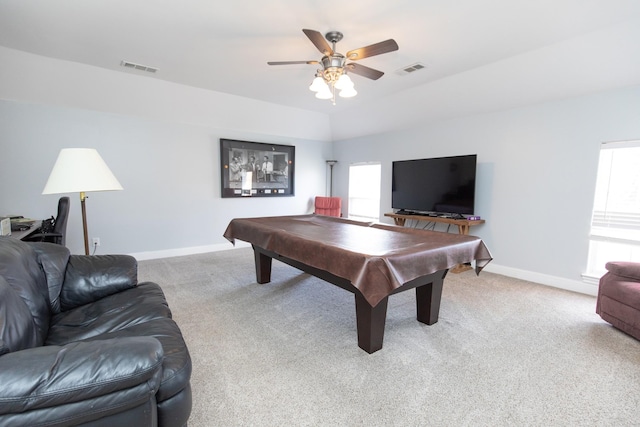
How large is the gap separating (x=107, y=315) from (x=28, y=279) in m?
0.44

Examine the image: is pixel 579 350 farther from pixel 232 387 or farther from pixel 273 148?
pixel 273 148

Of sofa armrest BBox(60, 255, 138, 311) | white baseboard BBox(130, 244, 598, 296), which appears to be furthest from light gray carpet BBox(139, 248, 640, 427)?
sofa armrest BBox(60, 255, 138, 311)

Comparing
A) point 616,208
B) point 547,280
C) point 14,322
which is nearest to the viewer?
point 14,322

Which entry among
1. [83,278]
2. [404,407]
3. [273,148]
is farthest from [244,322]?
Result: [273,148]

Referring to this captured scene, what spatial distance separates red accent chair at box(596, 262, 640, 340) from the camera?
2.29 metres

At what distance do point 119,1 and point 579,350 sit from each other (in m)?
4.46

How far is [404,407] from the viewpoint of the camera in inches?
63.7

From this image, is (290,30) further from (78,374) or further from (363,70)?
(78,374)

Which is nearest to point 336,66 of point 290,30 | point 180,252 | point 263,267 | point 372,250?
point 290,30

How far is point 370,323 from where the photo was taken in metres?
2.08

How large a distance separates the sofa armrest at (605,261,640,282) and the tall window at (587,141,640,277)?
89cm

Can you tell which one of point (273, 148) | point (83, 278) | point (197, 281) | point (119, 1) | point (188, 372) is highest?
point (119, 1)

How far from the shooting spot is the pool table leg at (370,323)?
2078 millimetres

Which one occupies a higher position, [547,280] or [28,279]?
[28,279]
